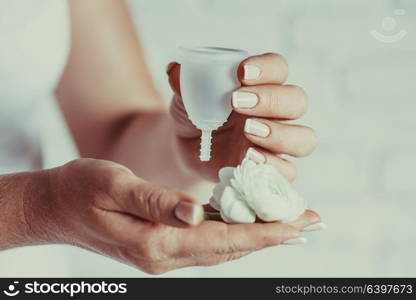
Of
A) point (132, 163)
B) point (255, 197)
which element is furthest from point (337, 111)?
point (255, 197)

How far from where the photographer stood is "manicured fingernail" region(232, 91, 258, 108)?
84cm

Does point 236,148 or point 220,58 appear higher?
point 220,58

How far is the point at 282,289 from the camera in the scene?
1.31 metres

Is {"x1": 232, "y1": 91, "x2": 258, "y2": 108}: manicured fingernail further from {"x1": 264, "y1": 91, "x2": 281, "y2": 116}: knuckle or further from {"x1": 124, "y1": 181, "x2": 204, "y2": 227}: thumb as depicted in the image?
{"x1": 124, "y1": 181, "x2": 204, "y2": 227}: thumb

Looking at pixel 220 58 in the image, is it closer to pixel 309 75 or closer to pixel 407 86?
pixel 309 75

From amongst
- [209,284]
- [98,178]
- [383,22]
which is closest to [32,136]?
[98,178]

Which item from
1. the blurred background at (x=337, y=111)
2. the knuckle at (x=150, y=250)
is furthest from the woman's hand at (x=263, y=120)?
the blurred background at (x=337, y=111)

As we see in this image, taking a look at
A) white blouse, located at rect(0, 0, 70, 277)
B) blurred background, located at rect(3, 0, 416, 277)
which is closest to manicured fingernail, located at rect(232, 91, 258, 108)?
white blouse, located at rect(0, 0, 70, 277)

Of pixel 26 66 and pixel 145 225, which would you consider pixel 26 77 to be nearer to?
pixel 26 66

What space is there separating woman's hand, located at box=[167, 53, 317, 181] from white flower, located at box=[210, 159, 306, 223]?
107 millimetres

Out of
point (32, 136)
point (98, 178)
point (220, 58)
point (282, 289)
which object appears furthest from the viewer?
point (282, 289)

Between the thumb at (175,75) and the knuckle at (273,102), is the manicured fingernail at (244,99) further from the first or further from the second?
the thumb at (175,75)

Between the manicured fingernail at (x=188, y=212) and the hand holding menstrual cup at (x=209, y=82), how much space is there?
0.28m

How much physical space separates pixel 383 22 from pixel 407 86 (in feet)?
0.54
